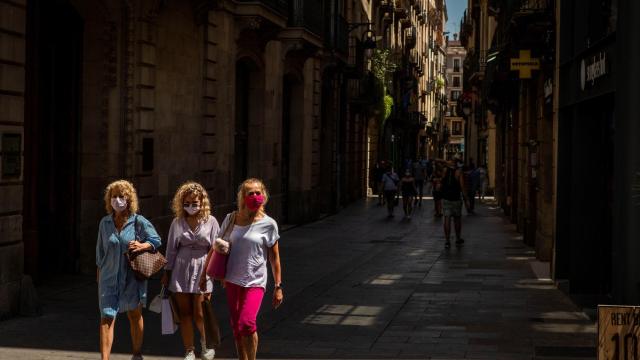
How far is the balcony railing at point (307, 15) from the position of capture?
81.8ft

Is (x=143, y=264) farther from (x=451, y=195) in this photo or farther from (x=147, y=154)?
(x=451, y=195)

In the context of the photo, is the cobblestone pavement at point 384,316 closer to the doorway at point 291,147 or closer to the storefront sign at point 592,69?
the storefront sign at point 592,69

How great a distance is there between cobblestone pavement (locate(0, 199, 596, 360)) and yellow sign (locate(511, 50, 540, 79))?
10.4ft

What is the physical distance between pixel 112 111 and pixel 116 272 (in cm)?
704

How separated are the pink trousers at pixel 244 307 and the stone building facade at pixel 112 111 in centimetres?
385

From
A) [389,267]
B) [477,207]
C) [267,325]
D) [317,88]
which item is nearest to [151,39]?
[389,267]

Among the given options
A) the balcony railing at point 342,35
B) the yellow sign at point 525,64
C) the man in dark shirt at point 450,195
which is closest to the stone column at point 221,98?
the man in dark shirt at point 450,195

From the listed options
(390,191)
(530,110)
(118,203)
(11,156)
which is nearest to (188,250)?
(118,203)

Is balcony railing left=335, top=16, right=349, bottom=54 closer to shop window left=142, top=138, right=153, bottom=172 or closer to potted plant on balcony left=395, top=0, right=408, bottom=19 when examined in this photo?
shop window left=142, top=138, right=153, bottom=172

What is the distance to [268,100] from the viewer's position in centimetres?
2381

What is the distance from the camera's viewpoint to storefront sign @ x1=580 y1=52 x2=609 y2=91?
10.5 m

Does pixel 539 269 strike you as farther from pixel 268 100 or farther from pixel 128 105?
pixel 268 100

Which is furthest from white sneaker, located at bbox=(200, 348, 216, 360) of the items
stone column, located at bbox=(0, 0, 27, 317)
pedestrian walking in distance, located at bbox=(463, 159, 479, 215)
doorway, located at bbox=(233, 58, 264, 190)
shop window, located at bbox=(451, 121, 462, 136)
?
shop window, located at bbox=(451, 121, 462, 136)

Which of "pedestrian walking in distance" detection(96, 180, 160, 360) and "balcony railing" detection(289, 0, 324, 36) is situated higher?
"balcony railing" detection(289, 0, 324, 36)
